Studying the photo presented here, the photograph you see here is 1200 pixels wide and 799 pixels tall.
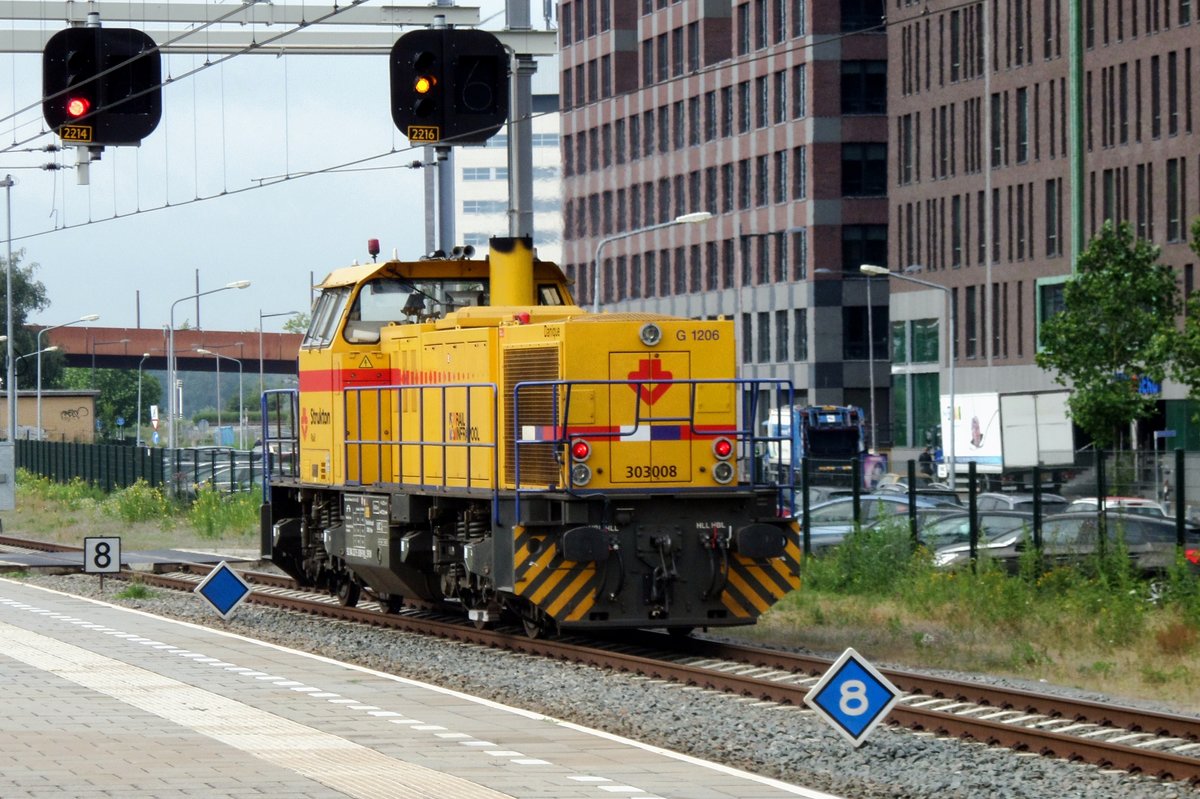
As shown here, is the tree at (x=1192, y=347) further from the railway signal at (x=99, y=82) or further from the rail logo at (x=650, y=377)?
the railway signal at (x=99, y=82)

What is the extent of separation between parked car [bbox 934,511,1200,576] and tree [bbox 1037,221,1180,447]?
28.0 m

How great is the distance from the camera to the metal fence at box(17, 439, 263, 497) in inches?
2035

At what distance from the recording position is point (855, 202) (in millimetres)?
93000

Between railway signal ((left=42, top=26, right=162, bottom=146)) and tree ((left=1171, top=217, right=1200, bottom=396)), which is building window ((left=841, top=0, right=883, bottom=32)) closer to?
tree ((left=1171, top=217, right=1200, bottom=396))

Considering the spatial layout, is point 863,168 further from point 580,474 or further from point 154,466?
point 580,474

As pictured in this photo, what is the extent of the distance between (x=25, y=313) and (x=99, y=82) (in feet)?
385

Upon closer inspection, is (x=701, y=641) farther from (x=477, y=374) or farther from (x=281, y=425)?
(x=281, y=425)

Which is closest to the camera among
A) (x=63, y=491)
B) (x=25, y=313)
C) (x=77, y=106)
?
(x=77, y=106)

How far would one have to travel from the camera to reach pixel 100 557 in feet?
86.4

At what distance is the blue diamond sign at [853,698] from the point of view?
41.3ft

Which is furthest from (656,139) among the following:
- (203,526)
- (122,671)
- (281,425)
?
(122,671)

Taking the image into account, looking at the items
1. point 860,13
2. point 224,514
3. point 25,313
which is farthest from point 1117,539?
point 25,313

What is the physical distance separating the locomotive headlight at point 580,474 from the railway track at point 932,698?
63.0 inches

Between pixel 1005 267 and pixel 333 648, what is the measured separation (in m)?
63.1
